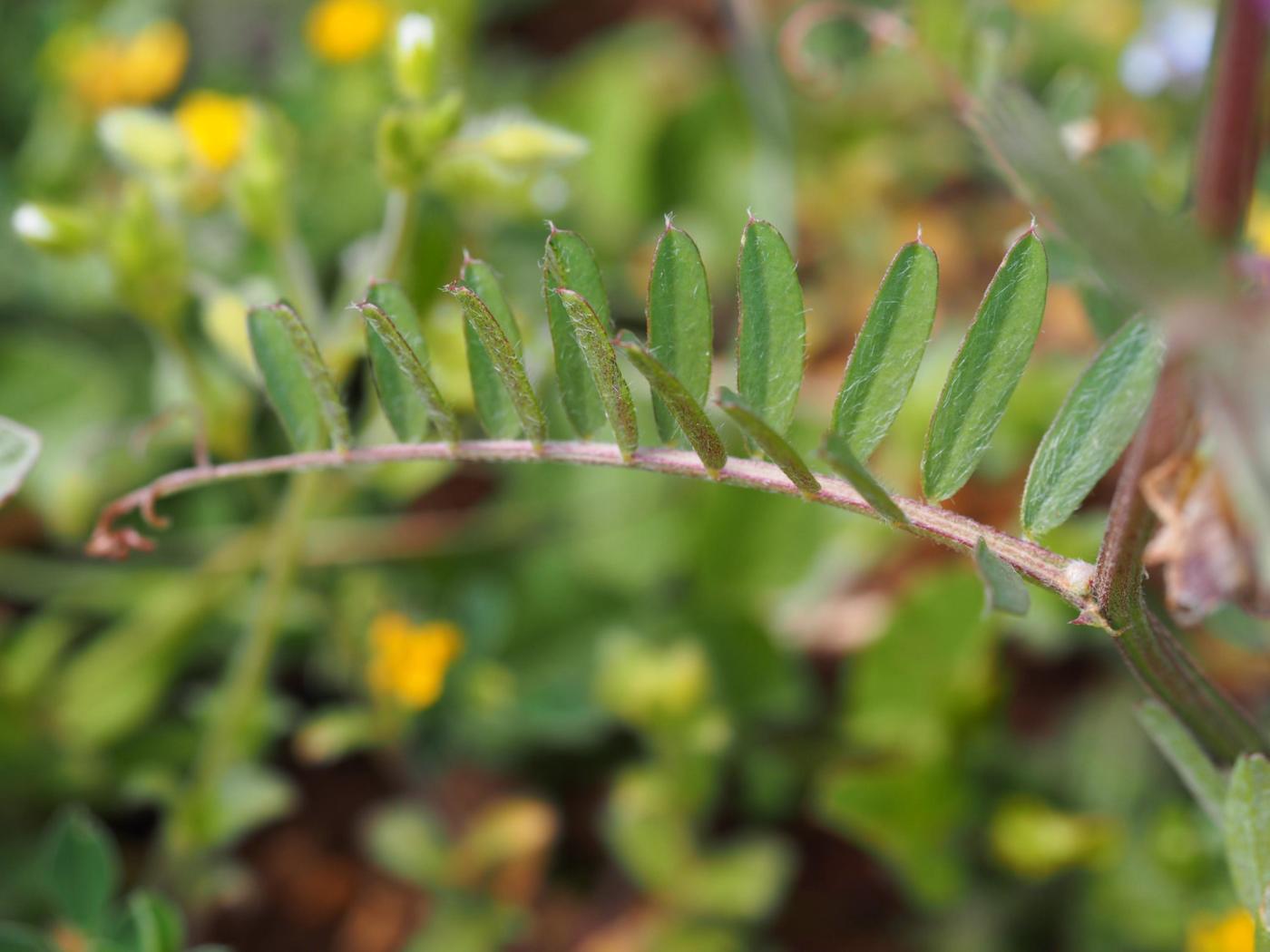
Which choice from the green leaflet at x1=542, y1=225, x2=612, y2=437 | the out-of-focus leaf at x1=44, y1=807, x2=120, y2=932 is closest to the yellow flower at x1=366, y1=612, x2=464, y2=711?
the out-of-focus leaf at x1=44, y1=807, x2=120, y2=932

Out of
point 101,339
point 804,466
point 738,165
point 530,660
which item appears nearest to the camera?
point 804,466

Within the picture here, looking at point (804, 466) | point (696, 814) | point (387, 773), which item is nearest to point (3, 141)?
point (387, 773)

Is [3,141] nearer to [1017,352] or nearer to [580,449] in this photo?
[580,449]

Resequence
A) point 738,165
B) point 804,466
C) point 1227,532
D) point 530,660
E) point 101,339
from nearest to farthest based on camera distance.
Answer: point 804,466 < point 1227,532 < point 530,660 < point 101,339 < point 738,165

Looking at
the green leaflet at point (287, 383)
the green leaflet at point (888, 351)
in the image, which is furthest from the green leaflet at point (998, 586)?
the green leaflet at point (287, 383)

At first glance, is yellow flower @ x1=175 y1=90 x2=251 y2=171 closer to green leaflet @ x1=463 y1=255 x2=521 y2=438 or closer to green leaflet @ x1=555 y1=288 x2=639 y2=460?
green leaflet @ x1=463 y1=255 x2=521 y2=438

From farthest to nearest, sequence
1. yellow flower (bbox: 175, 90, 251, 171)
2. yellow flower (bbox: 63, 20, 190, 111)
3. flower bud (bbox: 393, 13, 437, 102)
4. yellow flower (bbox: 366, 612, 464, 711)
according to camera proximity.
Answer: yellow flower (bbox: 63, 20, 190, 111) → yellow flower (bbox: 175, 90, 251, 171) → yellow flower (bbox: 366, 612, 464, 711) → flower bud (bbox: 393, 13, 437, 102)

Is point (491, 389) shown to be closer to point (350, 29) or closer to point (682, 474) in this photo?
point (682, 474)
